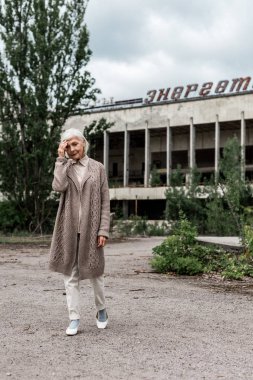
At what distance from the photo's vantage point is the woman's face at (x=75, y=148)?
5684 mm

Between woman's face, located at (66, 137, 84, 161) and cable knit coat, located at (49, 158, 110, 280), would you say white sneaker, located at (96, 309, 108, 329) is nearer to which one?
cable knit coat, located at (49, 158, 110, 280)

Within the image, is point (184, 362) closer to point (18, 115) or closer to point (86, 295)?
point (86, 295)

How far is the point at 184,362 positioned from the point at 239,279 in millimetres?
6027

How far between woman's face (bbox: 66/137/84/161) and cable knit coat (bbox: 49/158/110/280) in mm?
80

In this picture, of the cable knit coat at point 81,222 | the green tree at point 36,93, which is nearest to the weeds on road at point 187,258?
the cable knit coat at point 81,222

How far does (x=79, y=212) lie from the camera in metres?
5.63

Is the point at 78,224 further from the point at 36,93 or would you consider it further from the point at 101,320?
the point at 36,93

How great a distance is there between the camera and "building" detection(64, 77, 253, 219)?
5378 centimetres

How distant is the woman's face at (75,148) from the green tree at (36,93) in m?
19.2

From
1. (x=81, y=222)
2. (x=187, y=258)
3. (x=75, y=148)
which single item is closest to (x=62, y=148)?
(x=75, y=148)

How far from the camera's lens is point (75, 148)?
569 cm

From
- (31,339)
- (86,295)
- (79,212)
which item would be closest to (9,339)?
(31,339)

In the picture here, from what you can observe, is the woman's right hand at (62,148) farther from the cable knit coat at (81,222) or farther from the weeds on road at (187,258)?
the weeds on road at (187,258)

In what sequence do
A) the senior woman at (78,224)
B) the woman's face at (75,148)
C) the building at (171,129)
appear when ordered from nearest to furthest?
1. the senior woman at (78,224)
2. the woman's face at (75,148)
3. the building at (171,129)
